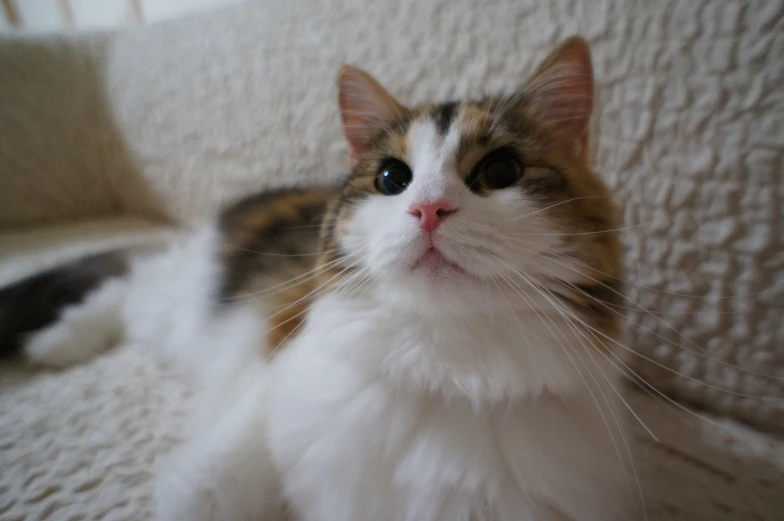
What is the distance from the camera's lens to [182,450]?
0.61 meters

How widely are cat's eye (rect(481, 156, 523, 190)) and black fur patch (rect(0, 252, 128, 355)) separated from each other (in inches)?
39.1

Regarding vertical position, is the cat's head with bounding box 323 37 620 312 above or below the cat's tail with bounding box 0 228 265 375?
above

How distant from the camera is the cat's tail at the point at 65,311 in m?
0.87

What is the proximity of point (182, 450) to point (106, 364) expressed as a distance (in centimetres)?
41

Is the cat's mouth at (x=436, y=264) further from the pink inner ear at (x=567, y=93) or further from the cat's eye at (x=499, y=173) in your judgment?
the pink inner ear at (x=567, y=93)

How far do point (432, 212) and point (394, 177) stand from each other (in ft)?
0.49

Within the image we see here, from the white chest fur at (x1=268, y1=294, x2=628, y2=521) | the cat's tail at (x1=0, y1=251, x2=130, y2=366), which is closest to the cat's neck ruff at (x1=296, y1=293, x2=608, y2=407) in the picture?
the white chest fur at (x1=268, y1=294, x2=628, y2=521)

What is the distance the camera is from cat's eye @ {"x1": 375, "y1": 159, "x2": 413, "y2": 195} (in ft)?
1.82

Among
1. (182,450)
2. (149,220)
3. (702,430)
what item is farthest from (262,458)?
(149,220)

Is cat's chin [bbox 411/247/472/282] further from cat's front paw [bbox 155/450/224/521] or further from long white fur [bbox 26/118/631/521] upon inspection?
cat's front paw [bbox 155/450/224/521]

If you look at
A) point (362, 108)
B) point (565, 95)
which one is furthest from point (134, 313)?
point (565, 95)

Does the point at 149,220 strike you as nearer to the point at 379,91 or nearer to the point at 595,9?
the point at 379,91

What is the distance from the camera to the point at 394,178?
1.84 feet

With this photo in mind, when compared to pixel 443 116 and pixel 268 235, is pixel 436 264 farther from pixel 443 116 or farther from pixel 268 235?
pixel 268 235
